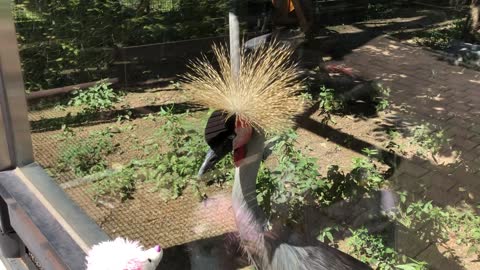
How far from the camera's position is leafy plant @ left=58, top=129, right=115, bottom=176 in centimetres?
139

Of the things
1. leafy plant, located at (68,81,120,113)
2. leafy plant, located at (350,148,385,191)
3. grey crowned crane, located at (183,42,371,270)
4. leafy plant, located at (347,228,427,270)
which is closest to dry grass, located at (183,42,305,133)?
grey crowned crane, located at (183,42,371,270)

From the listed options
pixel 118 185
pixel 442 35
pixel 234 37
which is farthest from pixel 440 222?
pixel 118 185

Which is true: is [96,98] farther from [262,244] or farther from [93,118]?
[262,244]

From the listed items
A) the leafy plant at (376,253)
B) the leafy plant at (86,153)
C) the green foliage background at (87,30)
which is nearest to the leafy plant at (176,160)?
the leafy plant at (86,153)

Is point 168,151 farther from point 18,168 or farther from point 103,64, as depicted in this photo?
point 18,168

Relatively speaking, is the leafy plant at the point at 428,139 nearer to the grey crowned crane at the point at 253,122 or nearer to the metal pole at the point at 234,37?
the grey crowned crane at the point at 253,122

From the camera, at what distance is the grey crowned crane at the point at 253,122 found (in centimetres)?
113

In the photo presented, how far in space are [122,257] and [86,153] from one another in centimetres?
62

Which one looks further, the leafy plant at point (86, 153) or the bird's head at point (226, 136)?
the leafy plant at point (86, 153)

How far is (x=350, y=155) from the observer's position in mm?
1273

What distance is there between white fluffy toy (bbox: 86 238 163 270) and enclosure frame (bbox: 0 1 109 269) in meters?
0.13

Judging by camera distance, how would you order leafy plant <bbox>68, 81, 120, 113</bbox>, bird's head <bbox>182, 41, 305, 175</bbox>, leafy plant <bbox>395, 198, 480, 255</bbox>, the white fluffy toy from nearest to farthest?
the white fluffy toy, leafy plant <bbox>395, 198, 480, 255</bbox>, bird's head <bbox>182, 41, 305, 175</bbox>, leafy plant <bbox>68, 81, 120, 113</bbox>

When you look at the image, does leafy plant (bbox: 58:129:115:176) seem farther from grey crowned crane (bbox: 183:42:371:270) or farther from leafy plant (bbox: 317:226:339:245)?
leafy plant (bbox: 317:226:339:245)

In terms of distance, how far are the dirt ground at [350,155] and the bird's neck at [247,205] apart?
25mm
